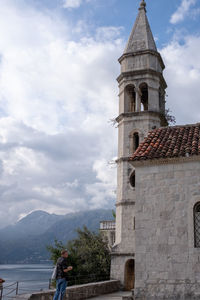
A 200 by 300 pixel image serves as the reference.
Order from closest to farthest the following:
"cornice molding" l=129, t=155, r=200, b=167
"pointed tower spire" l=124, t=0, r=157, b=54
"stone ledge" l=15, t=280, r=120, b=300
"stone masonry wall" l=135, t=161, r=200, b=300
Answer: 1. "stone ledge" l=15, t=280, r=120, b=300
2. "stone masonry wall" l=135, t=161, r=200, b=300
3. "cornice molding" l=129, t=155, r=200, b=167
4. "pointed tower spire" l=124, t=0, r=157, b=54

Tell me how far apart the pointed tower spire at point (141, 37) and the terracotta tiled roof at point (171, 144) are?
1292cm

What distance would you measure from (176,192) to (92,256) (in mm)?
14996

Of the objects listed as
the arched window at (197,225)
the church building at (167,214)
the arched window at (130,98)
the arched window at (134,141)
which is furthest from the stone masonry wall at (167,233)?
the arched window at (130,98)

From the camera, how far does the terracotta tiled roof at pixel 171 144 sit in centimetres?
1312

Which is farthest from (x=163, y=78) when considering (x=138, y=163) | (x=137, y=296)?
(x=137, y=296)

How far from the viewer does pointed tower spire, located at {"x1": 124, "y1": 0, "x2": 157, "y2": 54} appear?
27189 millimetres

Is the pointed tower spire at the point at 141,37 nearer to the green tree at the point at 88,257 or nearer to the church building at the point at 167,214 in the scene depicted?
the church building at the point at 167,214

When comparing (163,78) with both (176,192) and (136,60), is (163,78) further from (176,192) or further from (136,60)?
(176,192)

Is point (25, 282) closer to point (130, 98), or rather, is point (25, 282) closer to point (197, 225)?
point (130, 98)

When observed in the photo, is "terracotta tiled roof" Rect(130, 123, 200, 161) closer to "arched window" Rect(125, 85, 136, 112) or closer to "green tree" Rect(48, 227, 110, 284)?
"arched window" Rect(125, 85, 136, 112)

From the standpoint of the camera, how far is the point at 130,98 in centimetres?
2716

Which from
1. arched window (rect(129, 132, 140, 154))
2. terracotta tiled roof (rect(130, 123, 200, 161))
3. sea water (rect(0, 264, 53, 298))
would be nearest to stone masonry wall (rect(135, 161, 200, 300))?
terracotta tiled roof (rect(130, 123, 200, 161))

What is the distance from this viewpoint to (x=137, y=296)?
12055 millimetres

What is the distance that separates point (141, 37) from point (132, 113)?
6.77 meters
